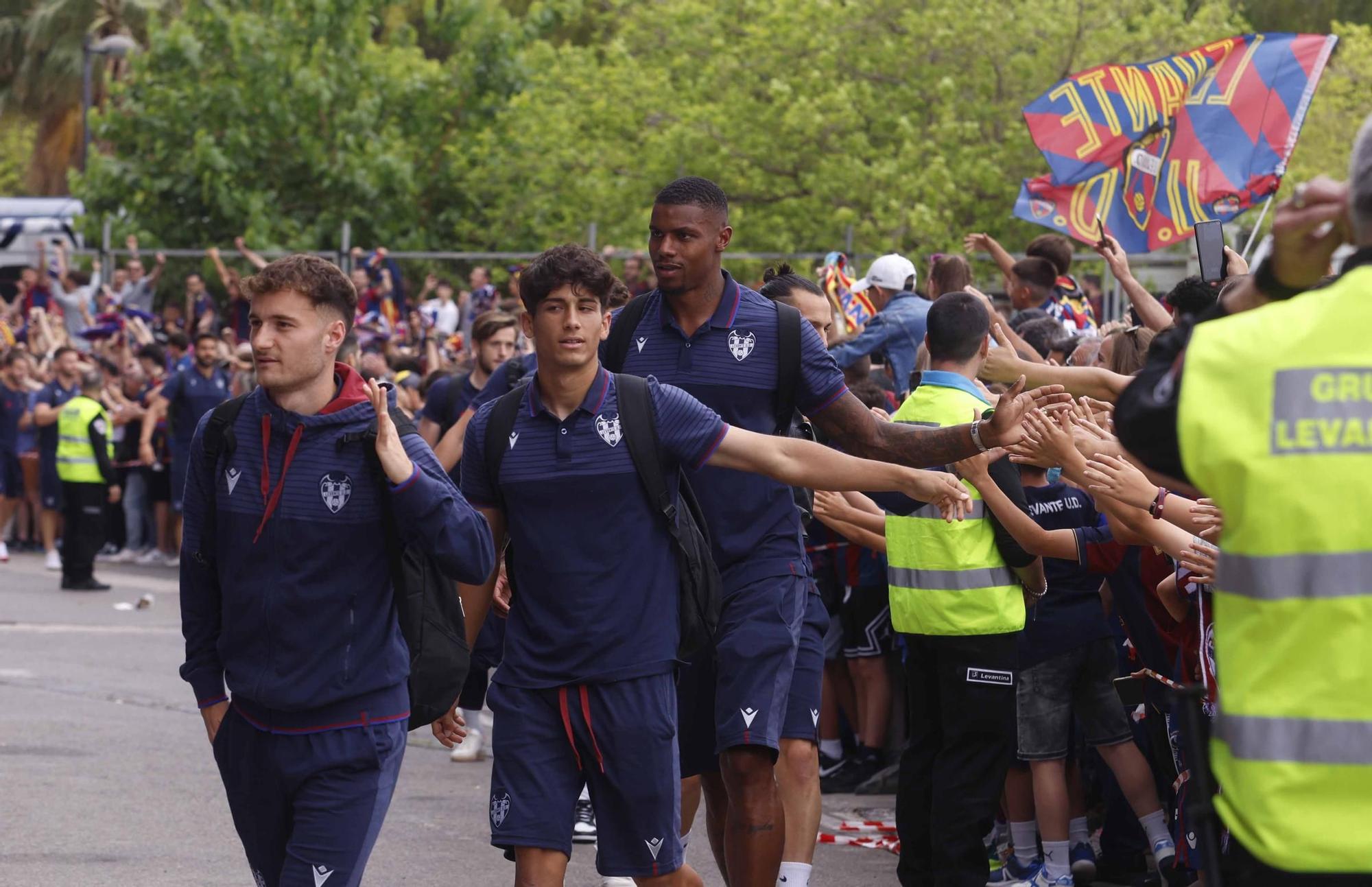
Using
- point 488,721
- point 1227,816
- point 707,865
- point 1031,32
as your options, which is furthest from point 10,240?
point 1227,816

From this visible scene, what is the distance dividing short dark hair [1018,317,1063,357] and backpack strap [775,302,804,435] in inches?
118

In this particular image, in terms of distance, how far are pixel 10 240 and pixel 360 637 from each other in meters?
24.7

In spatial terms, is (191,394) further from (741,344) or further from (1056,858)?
(741,344)

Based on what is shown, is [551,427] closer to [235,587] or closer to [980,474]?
[235,587]

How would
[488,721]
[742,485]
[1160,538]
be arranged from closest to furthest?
1. [1160,538]
2. [742,485]
3. [488,721]

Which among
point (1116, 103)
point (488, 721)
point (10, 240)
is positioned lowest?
point (488, 721)

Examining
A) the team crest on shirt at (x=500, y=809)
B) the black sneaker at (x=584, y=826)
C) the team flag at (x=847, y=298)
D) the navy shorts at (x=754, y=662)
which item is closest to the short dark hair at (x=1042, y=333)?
the team flag at (x=847, y=298)

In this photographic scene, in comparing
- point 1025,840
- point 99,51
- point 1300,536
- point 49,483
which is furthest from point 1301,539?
point 99,51

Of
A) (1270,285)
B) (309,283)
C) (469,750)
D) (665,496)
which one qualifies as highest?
(1270,285)

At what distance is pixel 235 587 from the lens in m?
4.67

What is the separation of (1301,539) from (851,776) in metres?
6.71

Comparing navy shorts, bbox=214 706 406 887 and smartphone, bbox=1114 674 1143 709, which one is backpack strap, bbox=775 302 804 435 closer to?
smartphone, bbox=1114 674 1143 709

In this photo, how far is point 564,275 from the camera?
16.8 ft

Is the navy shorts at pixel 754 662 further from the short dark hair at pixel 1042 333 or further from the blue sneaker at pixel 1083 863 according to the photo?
the short dark hair at pixel 1042 333
